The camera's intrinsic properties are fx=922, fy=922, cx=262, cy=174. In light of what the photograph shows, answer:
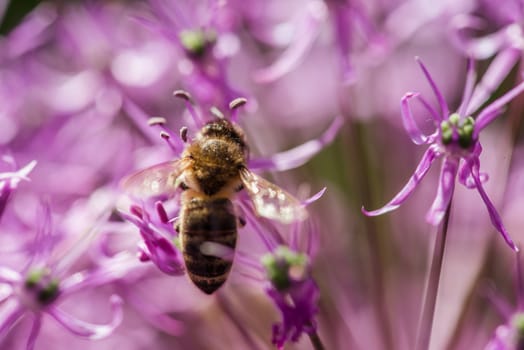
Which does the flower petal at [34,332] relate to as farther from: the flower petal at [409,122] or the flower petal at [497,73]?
the flower petal at [497,73]

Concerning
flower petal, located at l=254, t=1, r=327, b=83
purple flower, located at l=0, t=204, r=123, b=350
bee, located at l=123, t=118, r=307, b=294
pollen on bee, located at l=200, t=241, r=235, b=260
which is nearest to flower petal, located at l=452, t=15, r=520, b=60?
flower petal, located at l=254, t=1, r=327, b=83

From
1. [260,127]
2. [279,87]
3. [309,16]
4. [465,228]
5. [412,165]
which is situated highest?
[309,16]

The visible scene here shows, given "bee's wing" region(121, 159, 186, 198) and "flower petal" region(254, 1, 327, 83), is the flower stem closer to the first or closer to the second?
"bee's wing" region(121, 159, 186, 198)

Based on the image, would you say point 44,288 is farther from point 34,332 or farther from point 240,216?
point 240,216

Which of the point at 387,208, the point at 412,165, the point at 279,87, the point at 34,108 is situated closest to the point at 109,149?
the point at 34,108

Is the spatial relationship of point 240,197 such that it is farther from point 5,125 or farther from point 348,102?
point 5,125

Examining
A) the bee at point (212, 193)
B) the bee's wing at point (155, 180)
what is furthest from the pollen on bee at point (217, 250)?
the bee's wing at point (155, 180)
